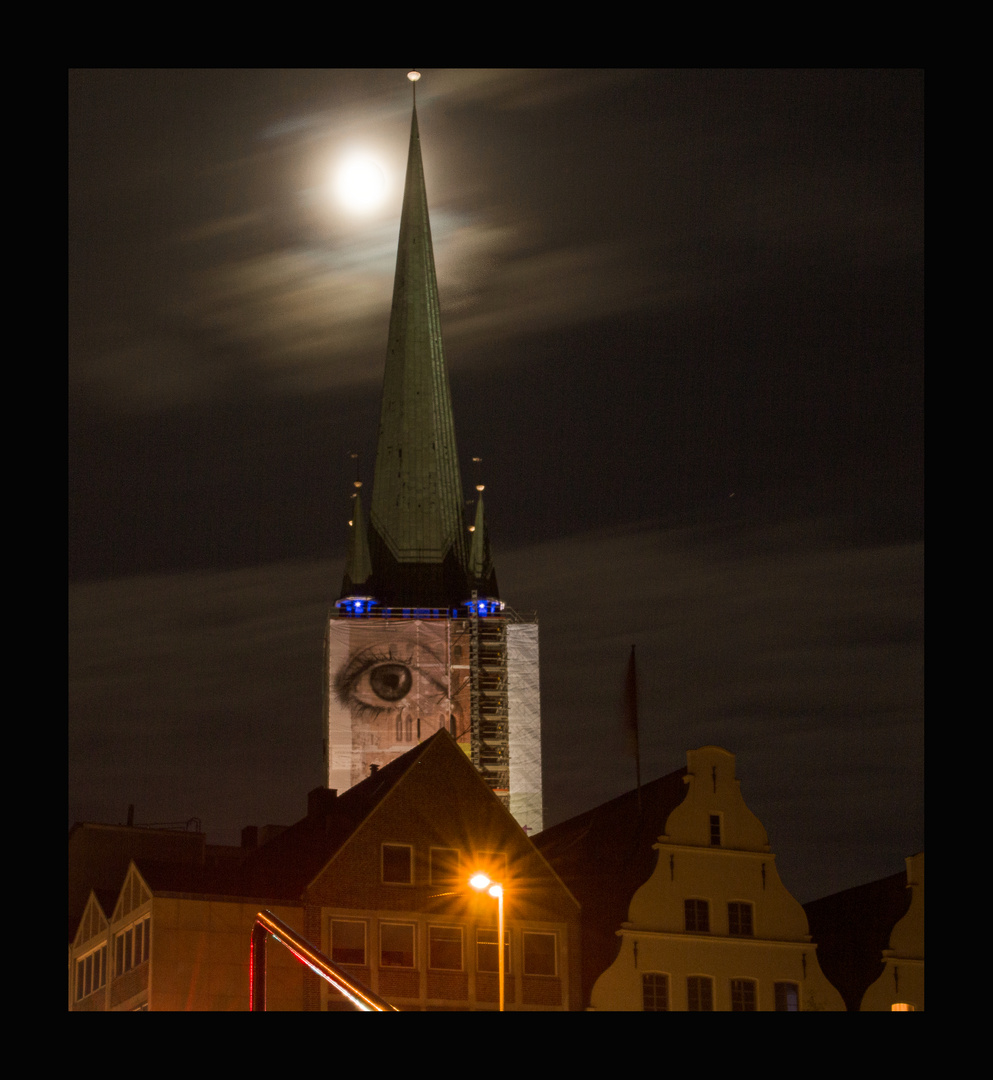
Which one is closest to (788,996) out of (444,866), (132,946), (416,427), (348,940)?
(444,866)

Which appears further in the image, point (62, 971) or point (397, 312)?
point (397, 312)

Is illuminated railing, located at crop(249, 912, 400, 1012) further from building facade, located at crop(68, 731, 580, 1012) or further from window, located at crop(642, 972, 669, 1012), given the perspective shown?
window, located at crop(642, 972, 669, 1012)

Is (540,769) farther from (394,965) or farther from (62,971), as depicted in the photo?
(62,971)

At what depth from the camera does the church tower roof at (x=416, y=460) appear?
97938 millimetres

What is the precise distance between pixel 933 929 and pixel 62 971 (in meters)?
9.55

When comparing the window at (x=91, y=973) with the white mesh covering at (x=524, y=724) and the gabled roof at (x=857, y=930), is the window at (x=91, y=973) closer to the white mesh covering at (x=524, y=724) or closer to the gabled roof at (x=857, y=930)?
the gabled roof at (x=857, y=930)

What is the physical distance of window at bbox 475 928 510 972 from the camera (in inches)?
1341

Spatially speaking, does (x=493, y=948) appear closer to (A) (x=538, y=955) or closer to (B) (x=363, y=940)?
(A) (x=538, y=955)

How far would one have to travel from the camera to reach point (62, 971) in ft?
67.8

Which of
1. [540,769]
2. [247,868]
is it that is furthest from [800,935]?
[540,769]

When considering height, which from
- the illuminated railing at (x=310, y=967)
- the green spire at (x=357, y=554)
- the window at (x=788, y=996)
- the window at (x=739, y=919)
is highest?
the green spire at (x=357, y=554)

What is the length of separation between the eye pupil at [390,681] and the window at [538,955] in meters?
59.0

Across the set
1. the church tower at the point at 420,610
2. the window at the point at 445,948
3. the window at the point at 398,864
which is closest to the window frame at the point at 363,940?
the window at the point at 398,864

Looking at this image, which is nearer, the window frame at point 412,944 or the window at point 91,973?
the window frame at point 412,944
